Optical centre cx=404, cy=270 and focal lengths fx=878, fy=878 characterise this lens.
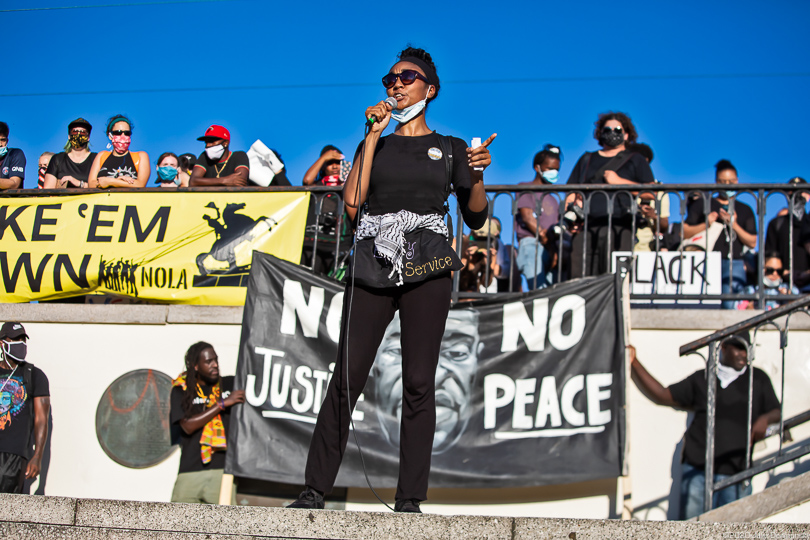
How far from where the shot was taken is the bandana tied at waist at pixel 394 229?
3.73 metres

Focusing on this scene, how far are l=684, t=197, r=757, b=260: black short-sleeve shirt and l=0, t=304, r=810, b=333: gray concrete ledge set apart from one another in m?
0.91

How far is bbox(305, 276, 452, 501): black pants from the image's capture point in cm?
366

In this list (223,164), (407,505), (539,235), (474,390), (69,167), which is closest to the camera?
(407,505)

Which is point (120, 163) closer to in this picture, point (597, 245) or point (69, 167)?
point (69, 167)

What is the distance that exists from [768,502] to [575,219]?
11.1 ft

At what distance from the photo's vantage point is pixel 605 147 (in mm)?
8703

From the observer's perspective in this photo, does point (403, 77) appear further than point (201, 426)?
No

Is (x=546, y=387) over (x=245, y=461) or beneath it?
over

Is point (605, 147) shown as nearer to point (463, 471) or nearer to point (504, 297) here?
point (504, 297)

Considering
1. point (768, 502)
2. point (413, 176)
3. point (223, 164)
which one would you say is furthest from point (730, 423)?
point (223, 164)

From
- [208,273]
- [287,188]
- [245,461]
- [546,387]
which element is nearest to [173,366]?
[208,273]

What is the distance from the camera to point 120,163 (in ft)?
30.3

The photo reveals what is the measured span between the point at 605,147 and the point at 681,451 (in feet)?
10.2

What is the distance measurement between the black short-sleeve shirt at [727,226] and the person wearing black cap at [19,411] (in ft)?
20.0
